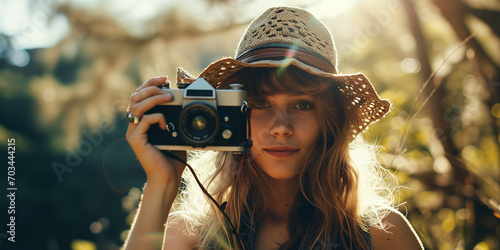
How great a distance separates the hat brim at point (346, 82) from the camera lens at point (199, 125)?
11.4 inches

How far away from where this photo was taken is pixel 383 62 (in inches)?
148

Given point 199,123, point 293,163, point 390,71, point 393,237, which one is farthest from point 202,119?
point 390,71

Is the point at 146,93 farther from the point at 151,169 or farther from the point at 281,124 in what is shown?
the point at 281,124

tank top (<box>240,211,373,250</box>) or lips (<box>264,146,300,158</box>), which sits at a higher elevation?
lips (<box>264,146,300,158</box>)

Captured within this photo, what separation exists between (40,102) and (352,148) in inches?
96.8

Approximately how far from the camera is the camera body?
1.40 meters

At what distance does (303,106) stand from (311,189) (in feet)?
1.15

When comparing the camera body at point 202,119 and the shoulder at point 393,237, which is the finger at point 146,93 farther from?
the shoulder at point 393,237

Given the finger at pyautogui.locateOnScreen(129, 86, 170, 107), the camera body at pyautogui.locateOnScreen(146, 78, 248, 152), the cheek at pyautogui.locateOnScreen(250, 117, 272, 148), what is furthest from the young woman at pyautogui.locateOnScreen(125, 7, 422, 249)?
→ the finger at pyautogui.locateOnScreen(129, 86, 170, 107)

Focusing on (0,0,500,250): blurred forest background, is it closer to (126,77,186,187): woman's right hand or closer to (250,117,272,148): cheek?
(250,117,272,148): cheek

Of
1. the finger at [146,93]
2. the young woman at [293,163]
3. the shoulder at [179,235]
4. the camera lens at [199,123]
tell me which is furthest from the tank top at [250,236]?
the finger at [146,93]

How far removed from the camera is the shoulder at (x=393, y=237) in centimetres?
169

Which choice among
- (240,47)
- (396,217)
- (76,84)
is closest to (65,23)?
(76,84)

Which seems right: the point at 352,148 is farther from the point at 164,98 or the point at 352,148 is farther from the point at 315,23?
the point at 164,98
